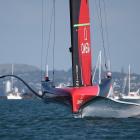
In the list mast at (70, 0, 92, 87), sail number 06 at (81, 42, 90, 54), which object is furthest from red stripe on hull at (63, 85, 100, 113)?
sail number 06 at (81, 42, 90, 54)

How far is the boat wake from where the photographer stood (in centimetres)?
3809

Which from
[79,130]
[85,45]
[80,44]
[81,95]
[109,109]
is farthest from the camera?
[85,45]

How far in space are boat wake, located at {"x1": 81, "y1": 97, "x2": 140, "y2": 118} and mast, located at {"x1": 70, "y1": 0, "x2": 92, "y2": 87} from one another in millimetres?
2009

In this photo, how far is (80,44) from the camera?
4119 centimetres

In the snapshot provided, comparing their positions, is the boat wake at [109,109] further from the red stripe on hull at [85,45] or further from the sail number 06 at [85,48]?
the sail number 06 at [85,48]

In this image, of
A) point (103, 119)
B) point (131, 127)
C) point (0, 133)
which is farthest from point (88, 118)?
point (0, 133)

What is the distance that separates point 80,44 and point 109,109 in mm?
4936

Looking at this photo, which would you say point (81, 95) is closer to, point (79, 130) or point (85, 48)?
point (85, 48)

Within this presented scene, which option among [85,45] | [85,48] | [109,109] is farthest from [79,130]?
[85,45]

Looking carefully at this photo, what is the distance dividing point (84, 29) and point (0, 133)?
11.2m

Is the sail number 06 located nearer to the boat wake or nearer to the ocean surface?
the boat wake

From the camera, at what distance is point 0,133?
33188 millimetres

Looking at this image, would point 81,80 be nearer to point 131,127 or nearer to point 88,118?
point 88,118

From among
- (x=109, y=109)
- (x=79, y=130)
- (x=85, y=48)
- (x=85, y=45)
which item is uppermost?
(x=85, y=45)
